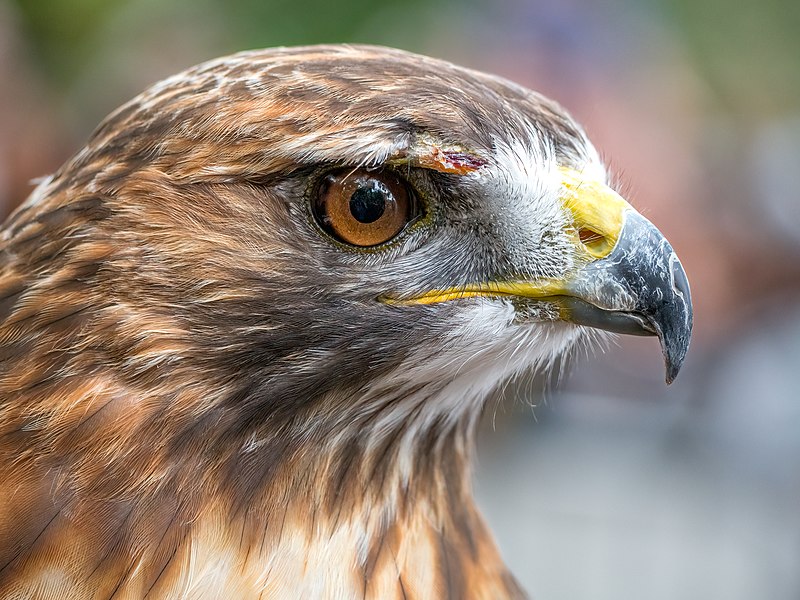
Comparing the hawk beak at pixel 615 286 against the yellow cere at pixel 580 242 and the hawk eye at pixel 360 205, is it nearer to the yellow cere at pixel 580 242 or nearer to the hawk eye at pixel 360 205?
the yellow cere at pixel 580 242

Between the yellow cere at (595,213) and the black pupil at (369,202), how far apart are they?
310 millimetres


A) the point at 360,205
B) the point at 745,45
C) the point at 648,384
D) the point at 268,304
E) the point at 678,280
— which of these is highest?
the point at 360,205

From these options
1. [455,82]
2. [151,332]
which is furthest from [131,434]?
[455,82]

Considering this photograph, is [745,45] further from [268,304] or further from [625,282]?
[268,304]

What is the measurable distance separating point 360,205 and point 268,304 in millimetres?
207

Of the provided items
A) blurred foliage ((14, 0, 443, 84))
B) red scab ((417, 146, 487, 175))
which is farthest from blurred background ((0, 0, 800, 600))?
red scab ((417, 146, 487, 175))

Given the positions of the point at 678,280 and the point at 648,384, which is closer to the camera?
the point at 678,280

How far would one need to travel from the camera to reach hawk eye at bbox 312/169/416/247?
4.69 ft

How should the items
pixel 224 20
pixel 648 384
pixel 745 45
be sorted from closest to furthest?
1. pixel 648 384
2. pixel 224 20
3. pixel 745 45

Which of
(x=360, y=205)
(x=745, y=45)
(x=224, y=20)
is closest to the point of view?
(x=360, y=205)

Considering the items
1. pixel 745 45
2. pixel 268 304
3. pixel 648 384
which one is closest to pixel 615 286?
pixel 268 304

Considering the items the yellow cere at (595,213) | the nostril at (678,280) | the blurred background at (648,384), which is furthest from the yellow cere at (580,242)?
the blurred background at (648,384)

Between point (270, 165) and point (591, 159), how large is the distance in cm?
59

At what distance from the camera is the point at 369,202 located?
1.44 metres
